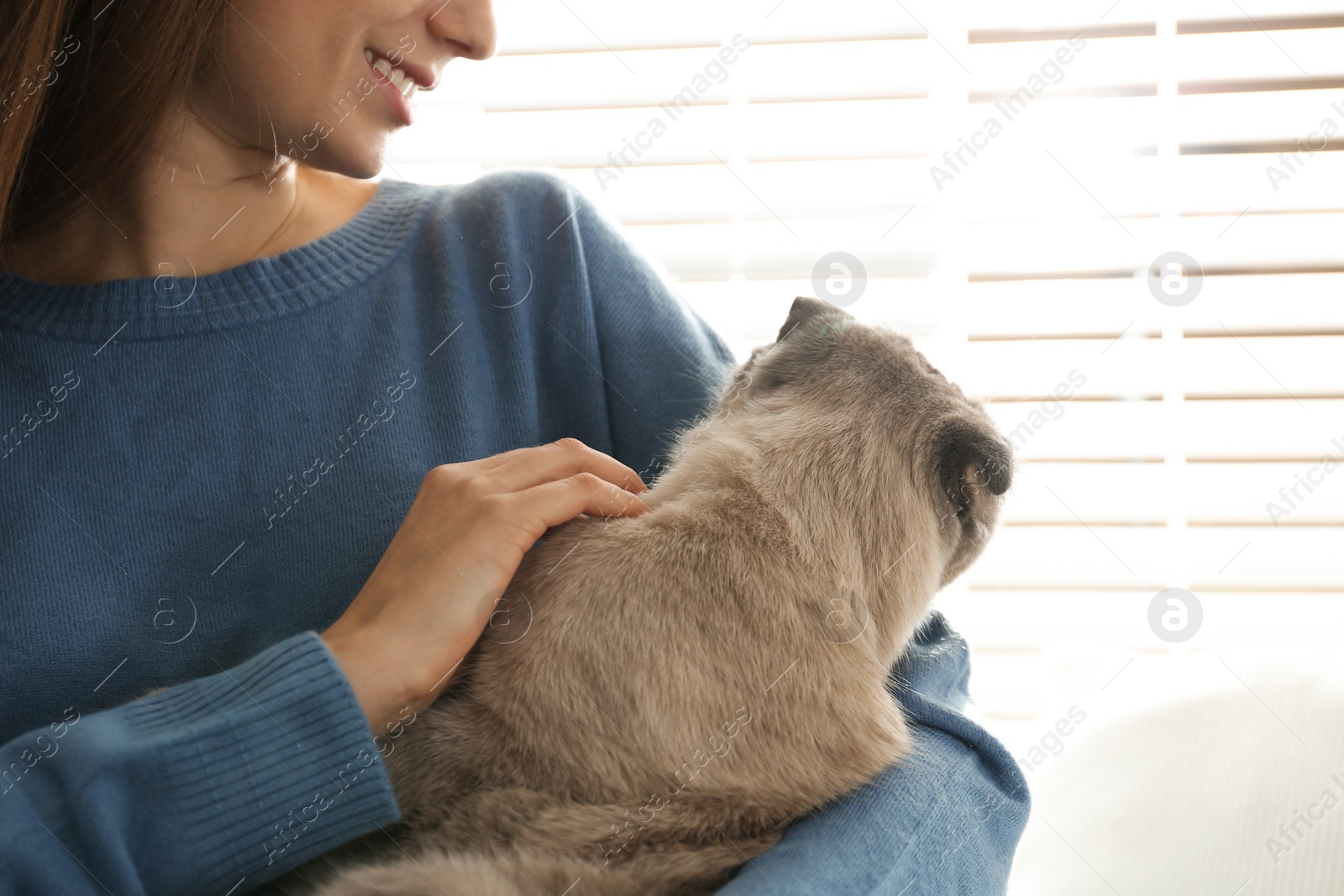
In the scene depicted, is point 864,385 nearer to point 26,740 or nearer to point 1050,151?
point 26,740

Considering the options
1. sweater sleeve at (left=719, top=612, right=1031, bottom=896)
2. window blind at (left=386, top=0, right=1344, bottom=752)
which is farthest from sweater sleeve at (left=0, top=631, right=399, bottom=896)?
window blind at (left=386, top=0, right=1344, bottom=752)

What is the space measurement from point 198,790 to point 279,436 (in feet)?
1.46

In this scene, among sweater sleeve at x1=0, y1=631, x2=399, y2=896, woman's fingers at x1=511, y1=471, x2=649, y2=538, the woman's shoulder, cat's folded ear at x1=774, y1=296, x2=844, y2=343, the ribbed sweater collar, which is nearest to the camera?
sweater sleeve at x1=0, y1=631, x2=399, y2=896

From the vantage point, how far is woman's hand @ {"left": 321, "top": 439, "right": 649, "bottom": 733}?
757 millimetres

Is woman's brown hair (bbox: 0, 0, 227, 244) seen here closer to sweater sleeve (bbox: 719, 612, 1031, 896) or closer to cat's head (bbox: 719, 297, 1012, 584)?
cat's head (bbox: 719, 297, 1012, 584)

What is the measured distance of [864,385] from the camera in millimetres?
874

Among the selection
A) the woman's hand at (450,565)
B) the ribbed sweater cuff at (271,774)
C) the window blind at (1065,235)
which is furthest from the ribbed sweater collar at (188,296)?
the window blind at (1065,235)

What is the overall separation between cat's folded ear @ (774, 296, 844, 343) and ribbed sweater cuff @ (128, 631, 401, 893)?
0.53 metres

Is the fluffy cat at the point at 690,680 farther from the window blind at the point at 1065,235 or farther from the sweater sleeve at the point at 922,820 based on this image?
the window blind at the point at 1065,235

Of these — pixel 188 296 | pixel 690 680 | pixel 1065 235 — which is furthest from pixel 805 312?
pixel 1065 235

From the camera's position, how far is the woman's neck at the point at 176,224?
43.6 inches

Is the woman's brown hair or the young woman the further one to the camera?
the woman's brown hair

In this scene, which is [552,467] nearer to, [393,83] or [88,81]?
[393,83]

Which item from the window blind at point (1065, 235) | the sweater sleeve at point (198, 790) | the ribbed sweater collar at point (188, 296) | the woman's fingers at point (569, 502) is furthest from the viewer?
the window blind at point (1065, 235)
